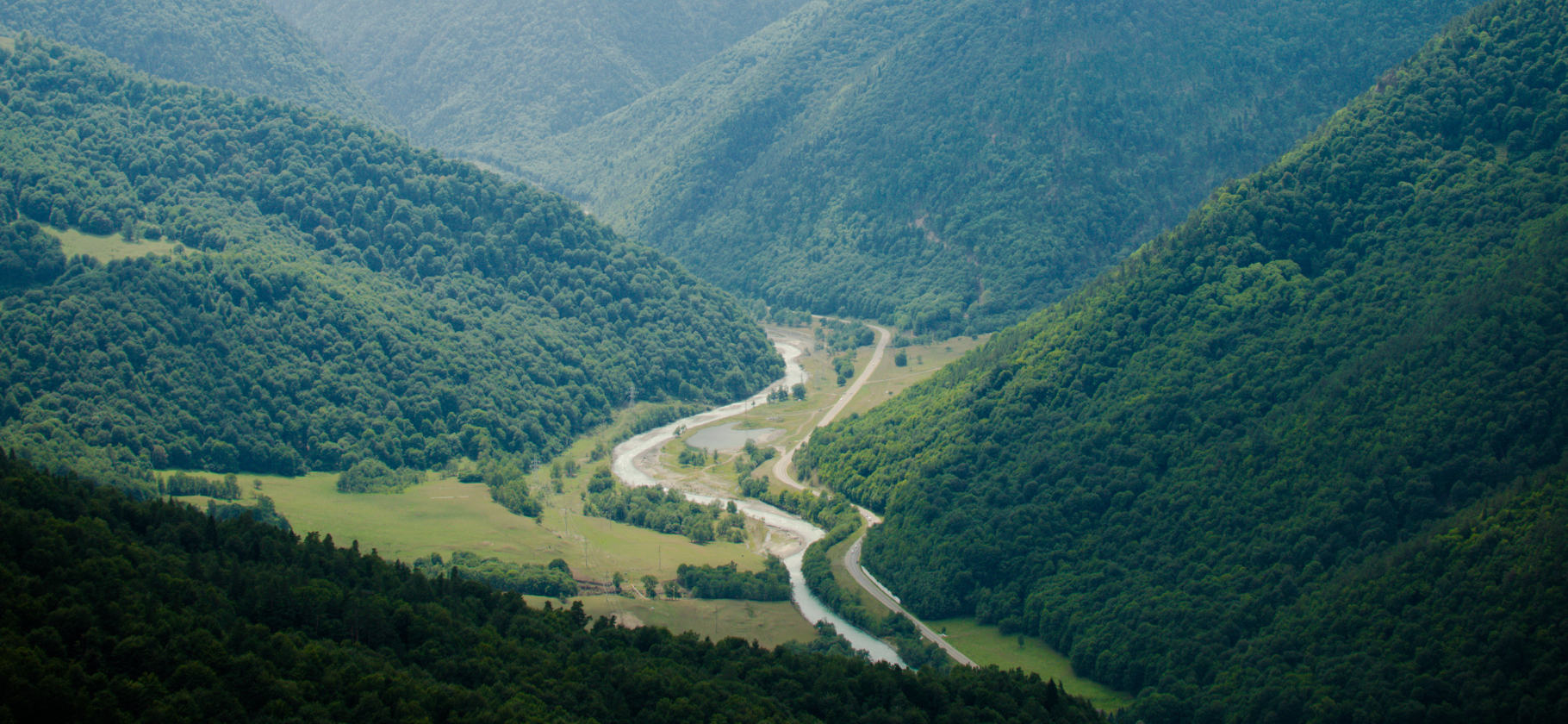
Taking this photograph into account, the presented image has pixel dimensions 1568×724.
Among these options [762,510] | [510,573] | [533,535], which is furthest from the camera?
[762,510]

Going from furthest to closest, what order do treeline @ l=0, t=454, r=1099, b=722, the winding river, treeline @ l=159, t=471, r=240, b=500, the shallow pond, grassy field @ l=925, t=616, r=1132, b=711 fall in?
1. the shallow pond
2. treeline @ l=159, t=471, r=240, b=500
3. the winding river
4. grassy field @ l=925, t=616, r=1132, b=711
5. treeline @ l=0, t=454, r=1099, b=722

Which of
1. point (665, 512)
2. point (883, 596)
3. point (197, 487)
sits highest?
point (197, 487)

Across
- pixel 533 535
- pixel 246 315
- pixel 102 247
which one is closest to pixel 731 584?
pixel 533 535

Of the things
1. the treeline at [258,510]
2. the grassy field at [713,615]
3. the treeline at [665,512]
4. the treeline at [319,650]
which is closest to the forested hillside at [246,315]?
the treeline at [258,510]

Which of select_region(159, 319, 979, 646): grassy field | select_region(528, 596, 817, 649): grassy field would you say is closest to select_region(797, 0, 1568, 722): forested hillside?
select_region(528, 596, 817, 649): grassy field

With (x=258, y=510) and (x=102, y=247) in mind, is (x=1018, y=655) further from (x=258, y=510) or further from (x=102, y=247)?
(x=102, y=247)

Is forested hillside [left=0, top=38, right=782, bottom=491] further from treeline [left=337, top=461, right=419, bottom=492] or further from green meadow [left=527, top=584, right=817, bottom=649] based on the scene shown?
green meadow [left=527, top=584, right=817, bottom=649]

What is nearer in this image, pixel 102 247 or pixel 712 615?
pixel 712 615
